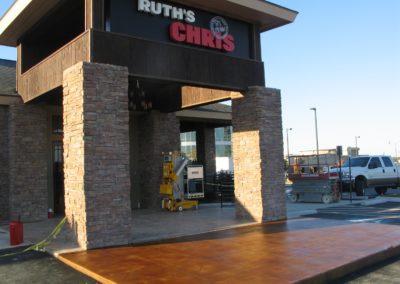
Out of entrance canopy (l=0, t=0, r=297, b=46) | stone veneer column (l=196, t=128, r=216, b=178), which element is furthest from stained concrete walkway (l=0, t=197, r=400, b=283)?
stone veneer column (l=196, t=128, r=216, b=178)

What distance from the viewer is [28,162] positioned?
14.1 m

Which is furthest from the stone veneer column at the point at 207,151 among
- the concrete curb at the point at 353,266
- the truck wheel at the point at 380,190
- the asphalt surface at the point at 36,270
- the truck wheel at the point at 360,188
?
the concrete curb at the point at 353,266

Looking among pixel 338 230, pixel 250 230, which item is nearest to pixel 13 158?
pixel 250 230

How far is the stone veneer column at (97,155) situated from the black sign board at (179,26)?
168cm

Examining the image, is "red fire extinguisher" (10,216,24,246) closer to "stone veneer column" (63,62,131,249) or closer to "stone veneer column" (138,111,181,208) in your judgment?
"stone veneer column" (63,62,131,249)

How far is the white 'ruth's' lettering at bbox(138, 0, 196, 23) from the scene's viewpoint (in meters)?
11.3

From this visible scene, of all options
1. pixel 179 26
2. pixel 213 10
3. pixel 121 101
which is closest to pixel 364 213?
pixel 213 10

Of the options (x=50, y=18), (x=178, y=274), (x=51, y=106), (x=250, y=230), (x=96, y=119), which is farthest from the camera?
(x=51, y=106)

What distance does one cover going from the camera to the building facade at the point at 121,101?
9680 mm

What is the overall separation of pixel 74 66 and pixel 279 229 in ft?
21.8

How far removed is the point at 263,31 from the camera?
14.6 meters

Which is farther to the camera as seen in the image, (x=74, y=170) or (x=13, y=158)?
(x=13, y=158)

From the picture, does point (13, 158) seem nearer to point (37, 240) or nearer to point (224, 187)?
point (37, 240)

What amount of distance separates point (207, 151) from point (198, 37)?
1110cm
